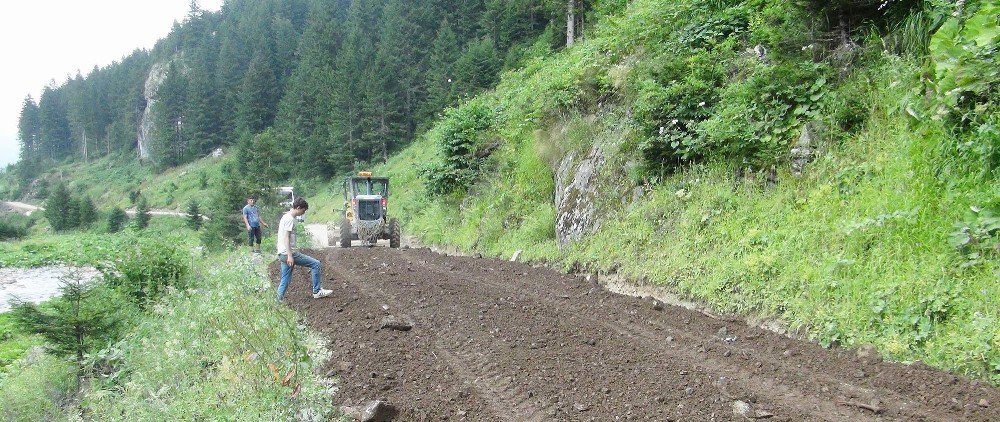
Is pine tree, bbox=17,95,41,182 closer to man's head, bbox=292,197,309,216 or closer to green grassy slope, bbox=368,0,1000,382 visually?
man's head, bbox=292,197,309,216

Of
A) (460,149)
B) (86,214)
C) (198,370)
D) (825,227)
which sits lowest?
(86,214)

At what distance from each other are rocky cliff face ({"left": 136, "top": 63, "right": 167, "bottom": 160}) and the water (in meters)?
74.0

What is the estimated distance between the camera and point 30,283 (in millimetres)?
22641

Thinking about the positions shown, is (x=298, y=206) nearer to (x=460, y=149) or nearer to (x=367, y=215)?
(x=460, y=149)

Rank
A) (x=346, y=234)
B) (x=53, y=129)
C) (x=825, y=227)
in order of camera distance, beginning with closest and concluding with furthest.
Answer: (x=825, y=227) < (x=346, y=234) < (x=53, y=129)

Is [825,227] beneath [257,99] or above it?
above

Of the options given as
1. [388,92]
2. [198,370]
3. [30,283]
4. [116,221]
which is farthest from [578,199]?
[116,221]

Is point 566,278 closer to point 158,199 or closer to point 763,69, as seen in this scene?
point 763,69

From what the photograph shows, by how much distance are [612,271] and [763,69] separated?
11.4 ft

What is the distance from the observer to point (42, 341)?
8664mm

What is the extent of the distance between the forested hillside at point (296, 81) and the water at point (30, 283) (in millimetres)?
22132

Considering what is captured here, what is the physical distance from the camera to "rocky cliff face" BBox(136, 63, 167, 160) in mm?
97062

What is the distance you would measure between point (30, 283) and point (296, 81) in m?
47.8

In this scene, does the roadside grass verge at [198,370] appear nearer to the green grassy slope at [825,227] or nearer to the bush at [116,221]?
the green grassy slope at [825,227]
